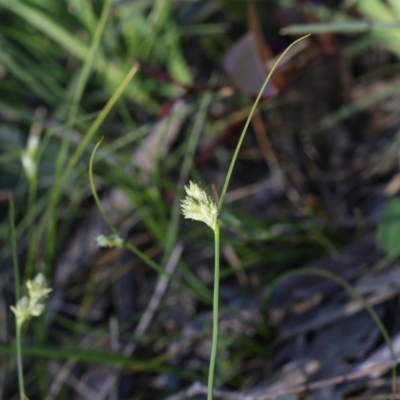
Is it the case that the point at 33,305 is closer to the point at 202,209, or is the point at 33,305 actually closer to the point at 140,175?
the point at 202,209

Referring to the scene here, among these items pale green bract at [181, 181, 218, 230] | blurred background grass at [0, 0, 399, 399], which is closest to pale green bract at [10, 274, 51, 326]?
pale green bract at [181, 181, 218, 230]

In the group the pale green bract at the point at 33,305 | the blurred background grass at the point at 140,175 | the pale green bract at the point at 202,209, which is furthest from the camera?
the blurred background grass at the point at 140,175

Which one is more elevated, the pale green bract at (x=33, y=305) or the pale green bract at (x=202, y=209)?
the pale green bract at (x=33, y=305)

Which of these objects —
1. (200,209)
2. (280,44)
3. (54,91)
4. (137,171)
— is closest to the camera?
(200,209)

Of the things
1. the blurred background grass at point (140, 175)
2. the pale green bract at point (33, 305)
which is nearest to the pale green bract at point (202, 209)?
the pale green bract at point (33, 305)

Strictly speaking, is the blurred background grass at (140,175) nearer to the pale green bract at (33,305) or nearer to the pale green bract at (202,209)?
the pale green bract at (33,305)

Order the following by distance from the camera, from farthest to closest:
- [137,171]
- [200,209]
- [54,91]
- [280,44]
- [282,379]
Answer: [54,91]
[280,44]
[137,171]
[282,379]
[200,209]

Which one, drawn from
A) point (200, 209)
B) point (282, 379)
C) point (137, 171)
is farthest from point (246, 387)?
point (200, 209)

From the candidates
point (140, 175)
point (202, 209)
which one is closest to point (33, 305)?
point (202, 209)

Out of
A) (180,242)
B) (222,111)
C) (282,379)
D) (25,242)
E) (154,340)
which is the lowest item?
(282,379)

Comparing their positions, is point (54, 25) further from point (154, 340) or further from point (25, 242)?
point (154, 340)

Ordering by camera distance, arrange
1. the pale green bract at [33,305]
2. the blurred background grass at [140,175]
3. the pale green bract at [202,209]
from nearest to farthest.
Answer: the pale green bract at [202,209], the pale green bract at [33,305], the blurred background grass at [140,175]
